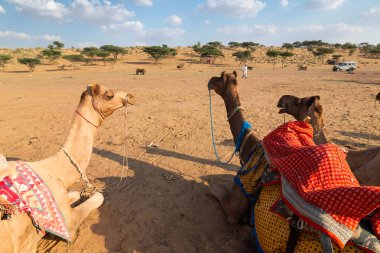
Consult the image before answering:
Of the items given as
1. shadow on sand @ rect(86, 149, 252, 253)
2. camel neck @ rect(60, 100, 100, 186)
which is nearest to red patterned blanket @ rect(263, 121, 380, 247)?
shadow on sand @ rect(86, 149, 252, 253)

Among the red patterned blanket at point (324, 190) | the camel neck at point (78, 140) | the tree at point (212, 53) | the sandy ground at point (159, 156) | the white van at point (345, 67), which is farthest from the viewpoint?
the tree at point (212, 53)

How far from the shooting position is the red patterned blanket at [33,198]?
9.04 ft

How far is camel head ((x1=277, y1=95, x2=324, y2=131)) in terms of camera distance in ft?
14.4

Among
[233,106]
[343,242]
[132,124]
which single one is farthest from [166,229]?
[132,124]

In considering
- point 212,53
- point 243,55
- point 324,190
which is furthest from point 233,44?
point 324,190

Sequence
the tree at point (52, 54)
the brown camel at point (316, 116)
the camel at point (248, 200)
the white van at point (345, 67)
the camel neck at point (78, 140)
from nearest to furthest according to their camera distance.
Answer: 1. the camel at point (248, 200)
2. the camel neck at point (78, 140)
3. the brown camel at point (316, 116)
4. the white van at point (345, 67)
5. the tree at point (52, 54)

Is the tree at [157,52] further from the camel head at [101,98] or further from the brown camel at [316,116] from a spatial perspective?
the camel head at [101,98]

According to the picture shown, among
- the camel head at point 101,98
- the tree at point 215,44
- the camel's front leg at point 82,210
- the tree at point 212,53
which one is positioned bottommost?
the camel's front leg at point 82,210

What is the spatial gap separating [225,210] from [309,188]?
5.38ft

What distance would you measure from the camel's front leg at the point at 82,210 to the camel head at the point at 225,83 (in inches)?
96.6

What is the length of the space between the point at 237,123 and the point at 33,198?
2741 millimetres

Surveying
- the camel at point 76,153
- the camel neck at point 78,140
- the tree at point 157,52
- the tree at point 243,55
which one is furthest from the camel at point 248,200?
the tree at point 243,55

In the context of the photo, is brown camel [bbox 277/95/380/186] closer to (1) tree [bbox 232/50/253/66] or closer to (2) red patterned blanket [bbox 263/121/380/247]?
(2) red patterned blanket [bbox 263/121/380/247]

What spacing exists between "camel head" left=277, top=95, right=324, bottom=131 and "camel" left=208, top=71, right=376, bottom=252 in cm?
95
